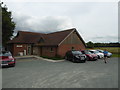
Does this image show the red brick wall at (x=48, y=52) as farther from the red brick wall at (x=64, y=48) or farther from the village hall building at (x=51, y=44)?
the red brick wall at (x=64, y=48)

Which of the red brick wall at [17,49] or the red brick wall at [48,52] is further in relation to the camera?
the red brick wall at [17,49]

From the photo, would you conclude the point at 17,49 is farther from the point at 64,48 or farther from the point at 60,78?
the point at 60,78

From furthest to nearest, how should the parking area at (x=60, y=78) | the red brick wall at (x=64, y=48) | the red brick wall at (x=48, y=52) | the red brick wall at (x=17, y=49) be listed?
1. the red brick wall at (x=17, y=49)
2. the red brick wall at (x=48, y=52)
3. the red brick wall at (x=64, y=48)
4. the parking area at (x=60, y=78)

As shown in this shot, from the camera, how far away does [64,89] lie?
444 cm

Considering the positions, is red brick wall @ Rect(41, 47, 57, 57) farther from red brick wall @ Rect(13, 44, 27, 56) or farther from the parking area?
the parking area

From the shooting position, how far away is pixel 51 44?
57.1 ft

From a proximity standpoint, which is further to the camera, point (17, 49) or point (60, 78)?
point (17, 49)

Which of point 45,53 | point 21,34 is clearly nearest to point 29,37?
point 21,34

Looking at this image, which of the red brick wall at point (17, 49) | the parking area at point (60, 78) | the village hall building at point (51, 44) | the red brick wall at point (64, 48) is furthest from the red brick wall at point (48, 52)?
the parking area at point (60, 78)

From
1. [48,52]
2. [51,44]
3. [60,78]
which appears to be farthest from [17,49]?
[60,78]

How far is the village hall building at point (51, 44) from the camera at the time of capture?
55.8 feet

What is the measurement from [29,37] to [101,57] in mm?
18534

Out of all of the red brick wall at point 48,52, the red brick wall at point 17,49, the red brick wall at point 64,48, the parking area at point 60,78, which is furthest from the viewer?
the red brick wall at point 17,49

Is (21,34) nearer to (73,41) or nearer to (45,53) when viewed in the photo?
(45,53)
